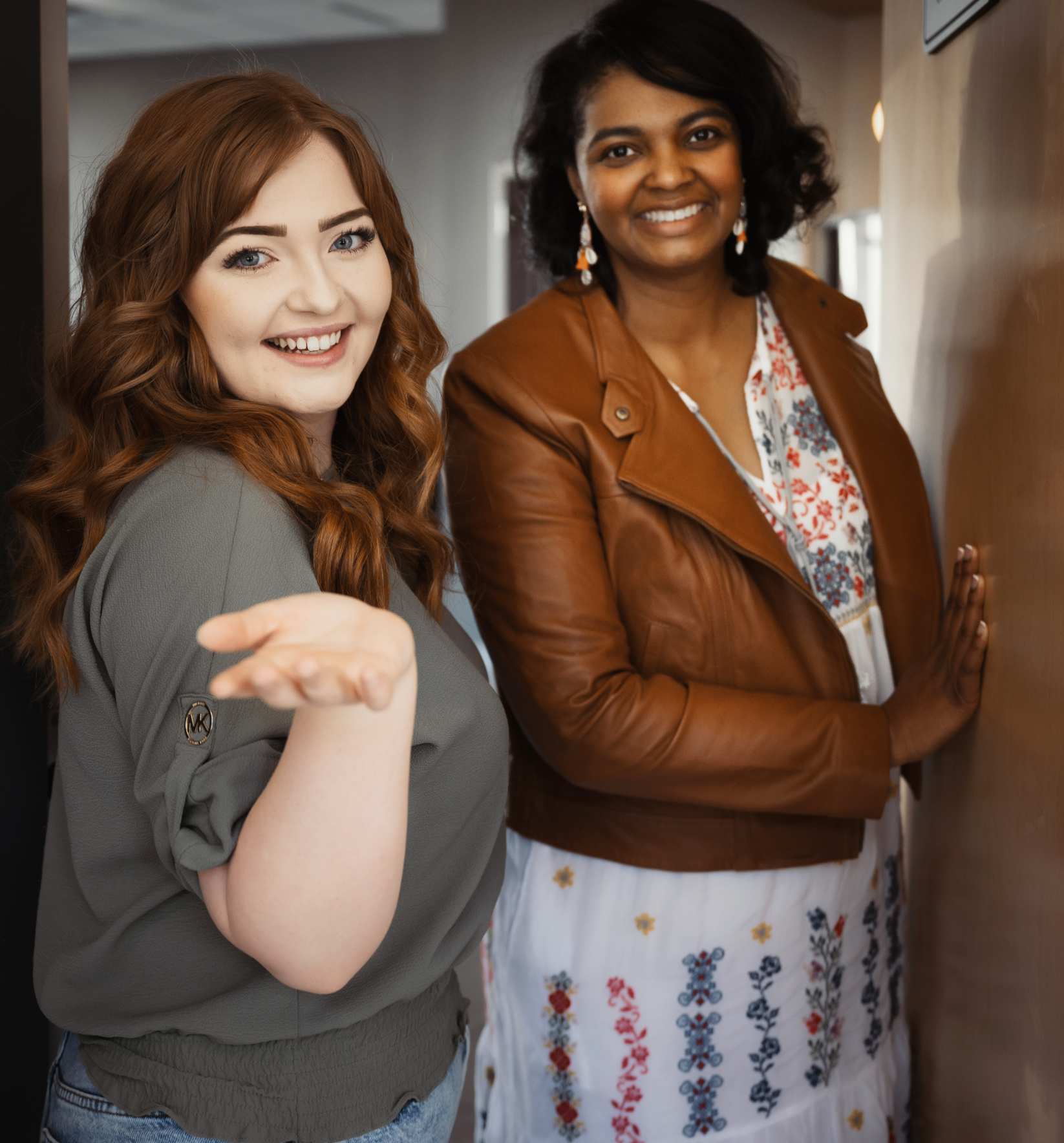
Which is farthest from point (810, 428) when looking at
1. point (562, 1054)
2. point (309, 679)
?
point (309, 679)

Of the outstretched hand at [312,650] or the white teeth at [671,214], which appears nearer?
the outstretched hand at [312,650]

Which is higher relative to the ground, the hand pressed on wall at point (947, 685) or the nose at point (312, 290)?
the nose at point (312, 290)

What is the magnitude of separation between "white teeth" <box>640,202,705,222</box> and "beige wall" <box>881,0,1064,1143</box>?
41 centimetres

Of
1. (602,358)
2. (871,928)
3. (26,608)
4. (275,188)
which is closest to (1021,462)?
(602,358)

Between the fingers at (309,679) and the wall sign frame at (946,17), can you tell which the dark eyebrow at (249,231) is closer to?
the fingers at (309,679)

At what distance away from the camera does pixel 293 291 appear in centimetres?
130

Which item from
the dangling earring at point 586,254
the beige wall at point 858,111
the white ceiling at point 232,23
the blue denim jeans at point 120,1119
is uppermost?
the white ceiling at point 232,23

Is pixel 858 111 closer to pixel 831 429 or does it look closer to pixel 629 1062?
pixel 831 429

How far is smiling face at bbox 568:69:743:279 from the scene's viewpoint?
191cm

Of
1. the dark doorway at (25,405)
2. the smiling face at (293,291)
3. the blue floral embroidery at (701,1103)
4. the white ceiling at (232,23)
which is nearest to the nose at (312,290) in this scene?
the smiling face at (293,291)

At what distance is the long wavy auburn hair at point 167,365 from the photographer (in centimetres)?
126

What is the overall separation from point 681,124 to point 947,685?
910 mm

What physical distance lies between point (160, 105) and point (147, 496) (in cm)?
43

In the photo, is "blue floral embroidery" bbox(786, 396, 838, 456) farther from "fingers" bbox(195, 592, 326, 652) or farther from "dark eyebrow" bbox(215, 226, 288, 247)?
"fingers" bbox(195, 592, 326, 652)
